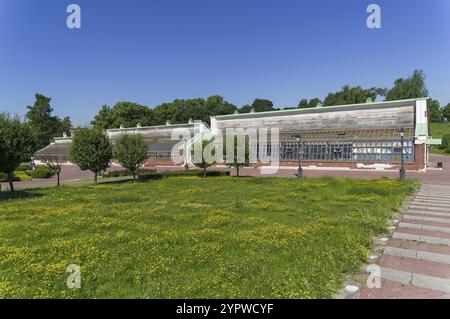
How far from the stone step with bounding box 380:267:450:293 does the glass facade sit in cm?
3188

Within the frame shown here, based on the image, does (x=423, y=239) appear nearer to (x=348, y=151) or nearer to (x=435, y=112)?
(x=348, y=151)

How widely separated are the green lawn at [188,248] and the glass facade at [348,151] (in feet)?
88.9

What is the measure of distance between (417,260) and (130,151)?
2362cm

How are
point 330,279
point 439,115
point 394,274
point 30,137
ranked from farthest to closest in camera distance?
point 439,115, point 30,137, point 394,274, point 330,279

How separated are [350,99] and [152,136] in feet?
199

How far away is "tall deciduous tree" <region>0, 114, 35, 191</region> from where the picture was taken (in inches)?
749

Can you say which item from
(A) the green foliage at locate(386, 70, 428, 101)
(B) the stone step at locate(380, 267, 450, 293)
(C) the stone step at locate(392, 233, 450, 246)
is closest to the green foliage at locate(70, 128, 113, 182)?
(C) the stone step at locate(392, 233, 450, 246)

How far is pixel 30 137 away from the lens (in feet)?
66.6

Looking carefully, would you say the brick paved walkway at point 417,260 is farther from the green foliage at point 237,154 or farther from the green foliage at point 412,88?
the green foliage at point 412,88

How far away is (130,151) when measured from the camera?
86.5 feet

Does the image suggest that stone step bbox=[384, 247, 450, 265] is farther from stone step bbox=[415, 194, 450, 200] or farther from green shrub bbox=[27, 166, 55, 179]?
green shrub bbox=[27, 166, 55, 179]

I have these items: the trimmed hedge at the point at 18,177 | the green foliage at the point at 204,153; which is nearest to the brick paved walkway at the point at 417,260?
the green foliage at the point at 204,153
